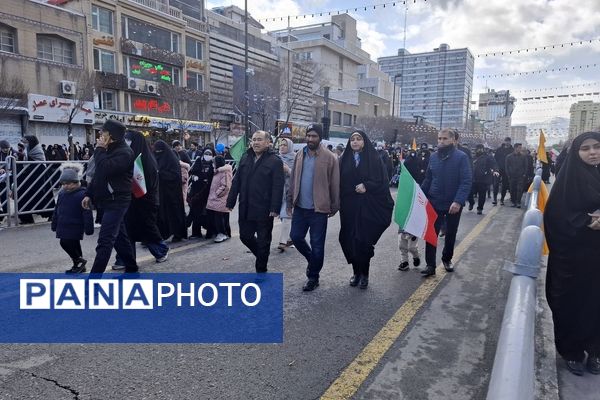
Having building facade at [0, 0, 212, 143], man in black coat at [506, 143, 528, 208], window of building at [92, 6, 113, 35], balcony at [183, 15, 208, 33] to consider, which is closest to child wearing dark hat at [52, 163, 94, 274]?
man in black coat at [506, 143, 528, 208]

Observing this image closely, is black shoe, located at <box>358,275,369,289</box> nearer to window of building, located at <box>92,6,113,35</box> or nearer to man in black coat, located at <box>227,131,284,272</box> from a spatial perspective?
man in black coat, located at <box>227,131,284,272</box>

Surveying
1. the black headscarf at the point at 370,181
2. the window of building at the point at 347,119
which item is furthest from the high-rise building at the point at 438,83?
the black headscarf at the point at 370,181

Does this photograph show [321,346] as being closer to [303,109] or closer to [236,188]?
[236,188]

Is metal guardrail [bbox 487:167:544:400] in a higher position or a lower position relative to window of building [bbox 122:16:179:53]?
lower

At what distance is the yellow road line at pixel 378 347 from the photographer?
2832 millimetres

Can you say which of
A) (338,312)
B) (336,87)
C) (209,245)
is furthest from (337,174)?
(336,87)

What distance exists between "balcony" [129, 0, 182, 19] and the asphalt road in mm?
36142

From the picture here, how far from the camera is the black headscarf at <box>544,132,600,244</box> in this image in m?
2.94

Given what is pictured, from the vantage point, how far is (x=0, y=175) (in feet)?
27.7

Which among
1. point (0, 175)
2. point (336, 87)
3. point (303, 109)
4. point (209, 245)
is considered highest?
point (336, 87)

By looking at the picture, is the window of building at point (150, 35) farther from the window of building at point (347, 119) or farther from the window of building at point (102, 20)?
the window of building at point (347, 119)

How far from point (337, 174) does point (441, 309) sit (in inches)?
70.4

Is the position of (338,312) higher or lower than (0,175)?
lower

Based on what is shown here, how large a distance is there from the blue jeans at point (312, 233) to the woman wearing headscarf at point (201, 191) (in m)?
2.81
